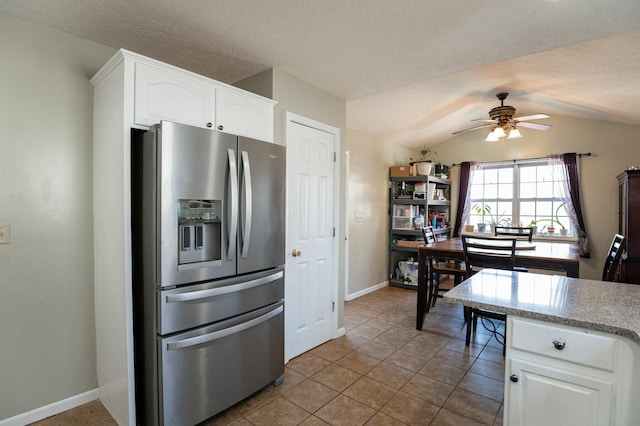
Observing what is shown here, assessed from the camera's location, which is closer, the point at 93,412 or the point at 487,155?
the point at 93,412

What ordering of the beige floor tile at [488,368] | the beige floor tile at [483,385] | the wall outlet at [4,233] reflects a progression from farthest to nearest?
1. the beige floor tile at [488,368]
2. the beige floor tile at [483,385]
3. the wall outlet at [4,233]

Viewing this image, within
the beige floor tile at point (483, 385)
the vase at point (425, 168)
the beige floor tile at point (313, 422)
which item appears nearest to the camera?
the beige floor tile at point (313, 422)

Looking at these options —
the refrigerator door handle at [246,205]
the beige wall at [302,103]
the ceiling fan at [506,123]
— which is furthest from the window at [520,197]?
the refrigerator door handle at [246,205]

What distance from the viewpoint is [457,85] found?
3.56 m

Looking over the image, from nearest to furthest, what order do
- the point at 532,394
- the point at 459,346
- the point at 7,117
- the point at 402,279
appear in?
the point at 532,394 → the point at 7,117 → the point at 459,346 → the point at 402,279

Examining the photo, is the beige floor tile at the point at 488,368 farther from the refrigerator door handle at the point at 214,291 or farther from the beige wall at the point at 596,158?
the beige wall at the point at 596,158

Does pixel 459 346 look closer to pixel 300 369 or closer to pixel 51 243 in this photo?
pixel 300 369

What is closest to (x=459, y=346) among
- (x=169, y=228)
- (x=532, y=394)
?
(x=532, y=394)

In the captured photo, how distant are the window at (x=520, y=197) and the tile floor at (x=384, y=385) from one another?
2829mm

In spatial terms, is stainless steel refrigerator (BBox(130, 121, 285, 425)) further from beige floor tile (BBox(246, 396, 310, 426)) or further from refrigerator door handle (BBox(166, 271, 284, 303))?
beige floor tile (BBox(246, 396, 310, 426))

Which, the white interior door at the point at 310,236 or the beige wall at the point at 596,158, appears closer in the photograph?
the white interior door at the point at 310,236

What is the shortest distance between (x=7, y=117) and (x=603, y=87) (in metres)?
5.02

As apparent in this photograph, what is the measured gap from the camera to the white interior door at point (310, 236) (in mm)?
2652

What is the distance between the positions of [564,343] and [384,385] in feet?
4.61
